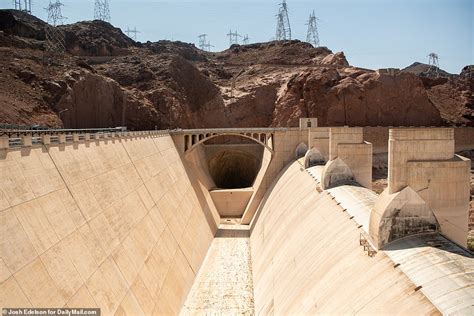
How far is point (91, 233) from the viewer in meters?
16.8

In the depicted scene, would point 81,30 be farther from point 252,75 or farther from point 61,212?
point 61,212

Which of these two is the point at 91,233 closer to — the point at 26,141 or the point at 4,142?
the point at 26,141

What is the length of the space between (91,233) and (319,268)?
9.68 m

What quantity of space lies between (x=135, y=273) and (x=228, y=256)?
15424 millimetres

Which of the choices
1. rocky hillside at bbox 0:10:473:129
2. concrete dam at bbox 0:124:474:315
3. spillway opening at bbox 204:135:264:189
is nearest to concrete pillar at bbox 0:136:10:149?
concrete dam at bbox 0:124:474:315

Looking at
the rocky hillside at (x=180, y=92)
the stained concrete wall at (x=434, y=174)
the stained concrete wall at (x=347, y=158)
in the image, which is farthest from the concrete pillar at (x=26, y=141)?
the rocky hillside at (x=180, y=92)

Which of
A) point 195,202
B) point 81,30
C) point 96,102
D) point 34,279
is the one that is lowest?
point 195,202

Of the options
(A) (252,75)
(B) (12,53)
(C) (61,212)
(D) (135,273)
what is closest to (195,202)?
(D) (135,273)

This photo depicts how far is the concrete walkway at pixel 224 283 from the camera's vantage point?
2352 centimetres

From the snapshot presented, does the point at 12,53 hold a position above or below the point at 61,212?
above

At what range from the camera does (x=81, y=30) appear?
87.7m

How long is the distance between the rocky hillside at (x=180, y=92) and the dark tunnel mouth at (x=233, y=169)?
8941 millimetres

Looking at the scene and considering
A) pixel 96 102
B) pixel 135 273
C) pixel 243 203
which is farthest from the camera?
pixel 96 102

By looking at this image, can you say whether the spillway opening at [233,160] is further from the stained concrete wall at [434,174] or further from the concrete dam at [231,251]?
the stained concrete wall at [434,174]
